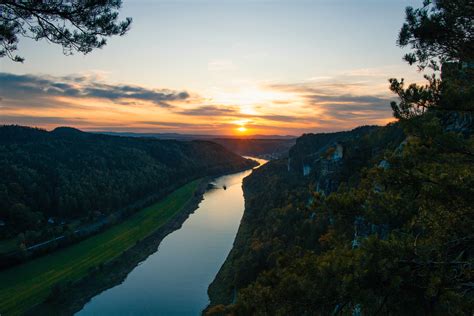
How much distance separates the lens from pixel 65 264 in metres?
38.8

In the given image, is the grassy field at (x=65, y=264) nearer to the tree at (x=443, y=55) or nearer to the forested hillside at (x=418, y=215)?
the forested hillside at (x=418, y=215)

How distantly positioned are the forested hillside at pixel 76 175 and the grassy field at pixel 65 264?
37.0 feet

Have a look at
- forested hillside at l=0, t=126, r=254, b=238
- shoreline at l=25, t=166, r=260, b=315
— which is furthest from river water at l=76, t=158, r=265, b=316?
forested hillside at l=0, t=126, r=254, b=238

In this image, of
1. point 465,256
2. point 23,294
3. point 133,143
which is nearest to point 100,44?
point 465,256

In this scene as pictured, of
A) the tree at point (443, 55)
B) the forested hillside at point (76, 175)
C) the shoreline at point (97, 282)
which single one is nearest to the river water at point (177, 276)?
the shoreline at point (97, 282)

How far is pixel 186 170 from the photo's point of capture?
378 feet

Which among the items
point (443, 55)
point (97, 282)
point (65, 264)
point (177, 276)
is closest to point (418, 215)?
point (443, 55)

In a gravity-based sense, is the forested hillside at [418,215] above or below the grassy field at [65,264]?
above

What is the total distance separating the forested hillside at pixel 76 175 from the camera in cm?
5781

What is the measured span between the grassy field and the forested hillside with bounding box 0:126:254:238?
1129 cm

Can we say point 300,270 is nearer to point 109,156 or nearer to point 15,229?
point 15,229

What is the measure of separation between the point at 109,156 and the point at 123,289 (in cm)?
7280

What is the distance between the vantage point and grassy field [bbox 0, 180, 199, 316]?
30797 millimetres

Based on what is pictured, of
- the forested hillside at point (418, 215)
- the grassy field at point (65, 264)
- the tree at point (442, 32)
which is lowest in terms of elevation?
the grassy field at point (65, 264)
